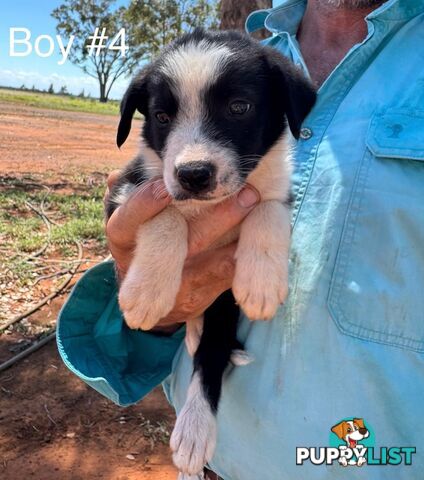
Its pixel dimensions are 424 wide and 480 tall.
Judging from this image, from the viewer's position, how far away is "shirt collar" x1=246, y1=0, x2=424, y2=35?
5.78ft

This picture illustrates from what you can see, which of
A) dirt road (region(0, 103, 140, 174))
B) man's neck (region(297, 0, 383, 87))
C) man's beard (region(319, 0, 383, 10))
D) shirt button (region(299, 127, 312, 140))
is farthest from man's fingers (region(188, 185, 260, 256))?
dirt road (region(0, 103, 140, 174))

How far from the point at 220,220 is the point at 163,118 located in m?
0.42

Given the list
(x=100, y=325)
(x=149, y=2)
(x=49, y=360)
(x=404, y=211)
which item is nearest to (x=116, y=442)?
(x=49, y=360)

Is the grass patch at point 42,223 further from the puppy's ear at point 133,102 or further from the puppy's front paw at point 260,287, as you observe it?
the puppy's front paw at point 260,287

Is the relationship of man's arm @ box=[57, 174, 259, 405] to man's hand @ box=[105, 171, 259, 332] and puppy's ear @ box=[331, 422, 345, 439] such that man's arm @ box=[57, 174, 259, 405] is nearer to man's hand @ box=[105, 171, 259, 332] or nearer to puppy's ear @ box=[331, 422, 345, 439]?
man's hand @ box=[105, 171, 259, 332]

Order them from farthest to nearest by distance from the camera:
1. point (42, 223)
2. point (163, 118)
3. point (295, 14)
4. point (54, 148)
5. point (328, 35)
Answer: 1. point (54, 148)
2. point (42, 223)
3. point (295, 14)
4. point (328, 35)
5. point (163, 118)

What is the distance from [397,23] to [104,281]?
56.3 inches

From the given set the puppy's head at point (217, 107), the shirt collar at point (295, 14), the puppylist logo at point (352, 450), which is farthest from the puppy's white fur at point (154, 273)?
the shirt collar at point (295, 14)

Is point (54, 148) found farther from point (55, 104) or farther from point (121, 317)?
point (55, 104)

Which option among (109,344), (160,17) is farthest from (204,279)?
(160,17)

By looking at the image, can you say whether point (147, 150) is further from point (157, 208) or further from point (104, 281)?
point (104, 281)

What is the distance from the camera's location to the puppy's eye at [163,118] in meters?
1.94

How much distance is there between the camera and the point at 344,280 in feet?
5.33

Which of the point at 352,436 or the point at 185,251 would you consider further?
the point at 185,251
